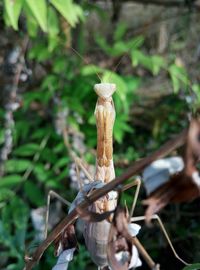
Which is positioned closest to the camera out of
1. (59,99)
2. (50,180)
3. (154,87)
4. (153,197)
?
(153,197)

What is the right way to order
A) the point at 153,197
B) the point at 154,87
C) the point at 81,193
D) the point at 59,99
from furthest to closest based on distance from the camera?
1. the point at 154,87
2. the point at 59,99
3. the point at 81,193
4. the point at 153,197

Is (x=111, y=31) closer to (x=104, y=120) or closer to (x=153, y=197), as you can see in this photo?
(x=104, y=120)

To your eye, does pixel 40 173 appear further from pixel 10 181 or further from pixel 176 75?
pixel 176 75

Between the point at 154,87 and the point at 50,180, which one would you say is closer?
the point at 50,180

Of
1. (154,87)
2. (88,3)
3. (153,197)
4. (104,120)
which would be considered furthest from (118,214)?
(154,87)

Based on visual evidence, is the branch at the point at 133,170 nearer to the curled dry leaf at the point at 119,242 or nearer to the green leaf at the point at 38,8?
the curled dry leaf at the point at 119,242

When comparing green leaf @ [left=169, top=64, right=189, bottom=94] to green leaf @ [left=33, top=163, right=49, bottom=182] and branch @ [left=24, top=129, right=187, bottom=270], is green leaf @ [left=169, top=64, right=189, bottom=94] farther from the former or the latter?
branch @ [left=24, top=129, right=187, bottom=270]

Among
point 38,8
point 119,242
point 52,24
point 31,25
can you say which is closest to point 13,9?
point 38,8

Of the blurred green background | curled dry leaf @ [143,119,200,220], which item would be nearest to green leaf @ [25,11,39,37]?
the blurred green background
